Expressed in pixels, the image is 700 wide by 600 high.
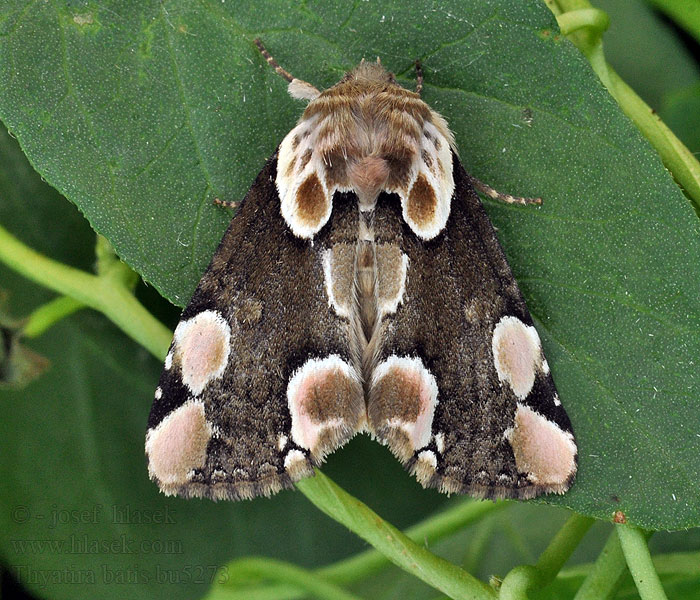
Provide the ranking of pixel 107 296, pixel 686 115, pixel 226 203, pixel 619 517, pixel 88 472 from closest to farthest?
1. pixel 619 517
2. pixel 226 203
3. pixel 107 296
4. pixel 686 115
5. pixel 88 472

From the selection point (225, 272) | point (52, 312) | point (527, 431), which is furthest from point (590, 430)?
point (52, 312)

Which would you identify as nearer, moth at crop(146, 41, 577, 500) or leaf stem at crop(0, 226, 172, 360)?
moth at crop(146, 41, 577, 500)

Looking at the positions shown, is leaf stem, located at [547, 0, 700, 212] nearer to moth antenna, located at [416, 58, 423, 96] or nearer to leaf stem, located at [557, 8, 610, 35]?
leaf stem, located at [557, 8, 610, 35]

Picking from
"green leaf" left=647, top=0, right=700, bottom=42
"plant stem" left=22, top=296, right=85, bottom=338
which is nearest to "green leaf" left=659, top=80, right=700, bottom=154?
"green leaf" left=647, top=0, right=700, bottom=42

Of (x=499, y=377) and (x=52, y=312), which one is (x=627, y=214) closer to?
(x=499, y=377)

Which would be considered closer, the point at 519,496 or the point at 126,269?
the point at 519,496

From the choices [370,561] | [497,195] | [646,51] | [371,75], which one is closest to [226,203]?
[371,75]

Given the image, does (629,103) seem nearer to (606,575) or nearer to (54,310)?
(606,575)
